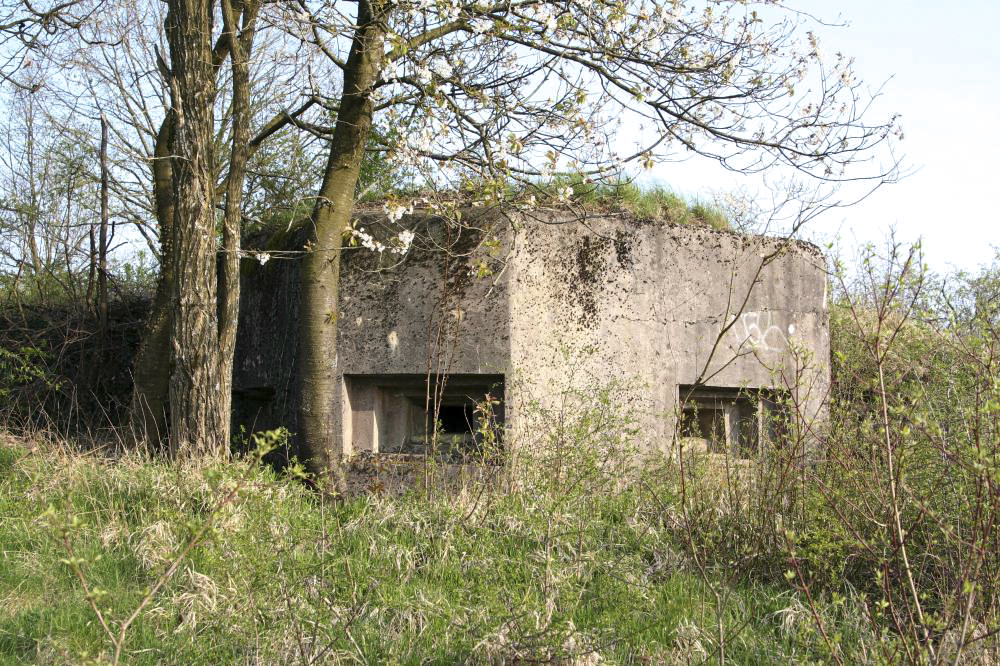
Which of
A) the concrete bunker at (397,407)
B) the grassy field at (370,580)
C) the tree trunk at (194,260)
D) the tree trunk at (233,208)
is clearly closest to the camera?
the grassy field at (370,580)

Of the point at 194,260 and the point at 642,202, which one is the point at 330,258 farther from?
the point at 642,202

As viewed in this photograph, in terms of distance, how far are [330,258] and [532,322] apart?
4.58 ft

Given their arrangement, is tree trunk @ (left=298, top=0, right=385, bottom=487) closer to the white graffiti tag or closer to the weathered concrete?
the weathered concrete

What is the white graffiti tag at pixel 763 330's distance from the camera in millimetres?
6512

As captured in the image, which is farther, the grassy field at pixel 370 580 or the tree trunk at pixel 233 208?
the tree trunk at pixel 233 208

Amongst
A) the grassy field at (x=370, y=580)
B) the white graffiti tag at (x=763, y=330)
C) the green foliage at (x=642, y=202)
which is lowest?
the grassy field at (x=370, y=580)

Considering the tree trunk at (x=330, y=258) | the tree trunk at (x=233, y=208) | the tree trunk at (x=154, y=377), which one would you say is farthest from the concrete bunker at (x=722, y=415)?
the tree trunk at (x=154, y=377)

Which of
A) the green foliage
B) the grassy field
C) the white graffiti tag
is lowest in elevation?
the grassy field

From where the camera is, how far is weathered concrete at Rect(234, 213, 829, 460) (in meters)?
5.83

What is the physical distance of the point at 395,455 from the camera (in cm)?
593

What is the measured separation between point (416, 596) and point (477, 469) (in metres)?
1.55

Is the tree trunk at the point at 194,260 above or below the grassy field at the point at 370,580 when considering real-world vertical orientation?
above

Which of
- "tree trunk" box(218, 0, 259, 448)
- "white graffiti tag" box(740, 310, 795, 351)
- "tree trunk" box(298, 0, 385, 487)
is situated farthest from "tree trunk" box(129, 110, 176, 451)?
Answer: "white graffiti tag" box(740, 310, 795, 351)

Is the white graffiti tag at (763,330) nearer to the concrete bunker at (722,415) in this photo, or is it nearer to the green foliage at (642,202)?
the concrete bunker at (722,415)
